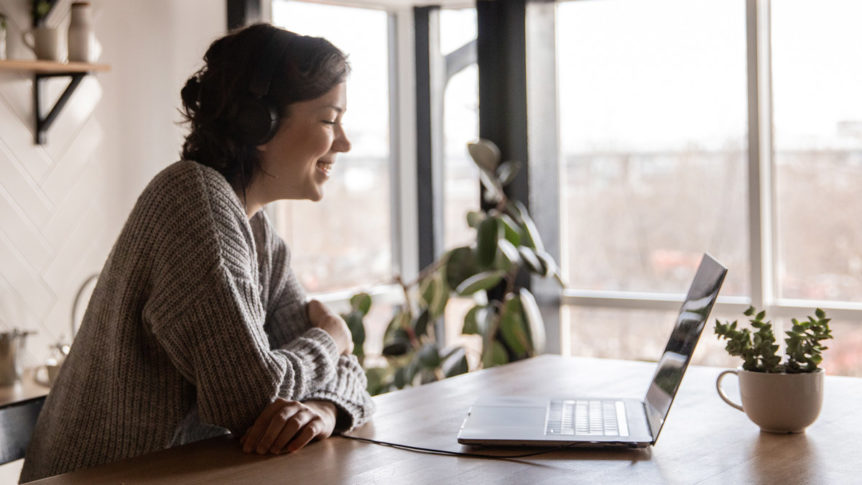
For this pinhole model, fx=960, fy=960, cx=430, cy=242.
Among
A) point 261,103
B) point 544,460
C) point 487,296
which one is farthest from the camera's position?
point 487,296

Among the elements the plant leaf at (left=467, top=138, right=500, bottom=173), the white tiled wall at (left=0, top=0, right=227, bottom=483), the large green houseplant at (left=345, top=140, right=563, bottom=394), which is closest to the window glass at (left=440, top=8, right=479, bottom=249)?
the large green houseplant at (left=345, top=140, right=563, bottom=394)

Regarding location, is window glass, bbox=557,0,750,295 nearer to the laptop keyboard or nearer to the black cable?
the laptop keyboard

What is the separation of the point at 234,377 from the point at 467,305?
268cm

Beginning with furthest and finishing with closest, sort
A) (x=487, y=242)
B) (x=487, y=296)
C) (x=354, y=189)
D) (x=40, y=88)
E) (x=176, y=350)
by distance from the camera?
(x=354, y=189) → (x=487, y=296) → (x=487, y=242) → (x=40, y=88) → (x=176, y=350)

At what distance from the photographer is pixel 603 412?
5.35 feet

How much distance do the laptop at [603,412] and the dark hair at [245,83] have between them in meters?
0.63

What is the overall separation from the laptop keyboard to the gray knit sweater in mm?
332

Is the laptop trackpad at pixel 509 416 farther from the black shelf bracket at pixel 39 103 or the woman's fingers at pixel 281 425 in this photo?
the black shelf bracket at pixel 39 103

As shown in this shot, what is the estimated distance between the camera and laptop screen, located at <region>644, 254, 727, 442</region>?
1471mm

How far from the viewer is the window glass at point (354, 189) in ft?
Result: 12.4

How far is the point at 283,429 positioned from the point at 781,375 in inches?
30.9

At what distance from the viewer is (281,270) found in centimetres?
193

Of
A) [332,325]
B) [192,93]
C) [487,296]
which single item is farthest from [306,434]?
[487,296]

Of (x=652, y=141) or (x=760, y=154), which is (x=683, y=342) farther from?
(x=652, y=141)
